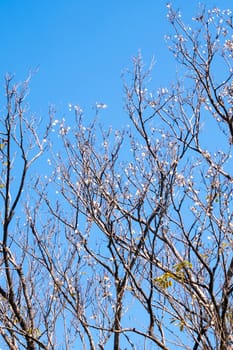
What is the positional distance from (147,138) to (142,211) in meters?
1.13

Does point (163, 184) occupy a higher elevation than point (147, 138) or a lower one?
lower

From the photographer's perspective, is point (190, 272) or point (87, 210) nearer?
point (190, 272)

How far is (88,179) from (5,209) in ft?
3.44

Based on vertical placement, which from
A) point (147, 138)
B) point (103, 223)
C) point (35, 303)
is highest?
point (147, 138)

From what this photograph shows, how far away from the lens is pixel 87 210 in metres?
6.59

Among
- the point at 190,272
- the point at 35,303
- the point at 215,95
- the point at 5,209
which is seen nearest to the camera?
the point at 190,272

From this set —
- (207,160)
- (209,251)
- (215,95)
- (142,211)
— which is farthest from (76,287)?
(215,95)

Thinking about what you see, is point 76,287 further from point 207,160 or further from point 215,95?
point 215,95

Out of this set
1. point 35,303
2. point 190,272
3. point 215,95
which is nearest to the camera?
point 190,272

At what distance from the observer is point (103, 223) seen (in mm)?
6402

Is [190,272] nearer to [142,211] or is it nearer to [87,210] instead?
[142,211]

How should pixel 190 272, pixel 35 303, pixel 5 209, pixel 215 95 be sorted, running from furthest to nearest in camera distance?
1. pixel 215 95
2. pixel 35 303
3. pixel 5 209
4. pixel 190 272

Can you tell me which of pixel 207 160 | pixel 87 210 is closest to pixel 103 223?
pixel 87 210

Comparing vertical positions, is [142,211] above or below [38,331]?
above
